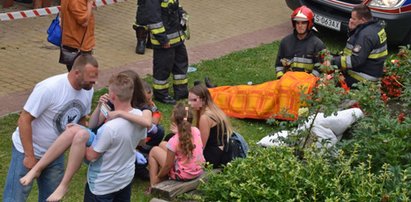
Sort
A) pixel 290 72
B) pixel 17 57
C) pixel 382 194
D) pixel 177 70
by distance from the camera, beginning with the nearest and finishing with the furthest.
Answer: pixel 382 194 → pixel 290 72 → pixel 177 70 → pixel 17 57

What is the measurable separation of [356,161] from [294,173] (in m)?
0.83

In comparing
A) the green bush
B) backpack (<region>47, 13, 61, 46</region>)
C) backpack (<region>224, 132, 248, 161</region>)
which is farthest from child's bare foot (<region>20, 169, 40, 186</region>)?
backpack (<region>47, 13, 61, 46</region>)

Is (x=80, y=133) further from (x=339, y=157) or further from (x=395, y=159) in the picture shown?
(x=395, y=159)

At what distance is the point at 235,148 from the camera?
6746mm

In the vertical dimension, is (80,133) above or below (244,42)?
above

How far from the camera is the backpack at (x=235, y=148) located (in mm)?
6672

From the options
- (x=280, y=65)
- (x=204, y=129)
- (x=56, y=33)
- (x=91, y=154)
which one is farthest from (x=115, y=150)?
(x=280, y=65)

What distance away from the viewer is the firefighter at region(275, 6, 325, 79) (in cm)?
862

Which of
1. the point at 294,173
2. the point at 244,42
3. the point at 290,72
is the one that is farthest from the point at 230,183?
the point at 244,42

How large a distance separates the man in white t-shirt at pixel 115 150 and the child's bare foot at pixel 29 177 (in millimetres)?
380

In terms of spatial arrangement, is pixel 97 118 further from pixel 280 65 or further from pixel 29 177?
pixel 280 65

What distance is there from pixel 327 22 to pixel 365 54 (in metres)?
3.12

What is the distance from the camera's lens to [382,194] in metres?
4.74

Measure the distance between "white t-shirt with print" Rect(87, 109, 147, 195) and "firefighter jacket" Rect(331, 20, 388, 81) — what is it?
395 cm
